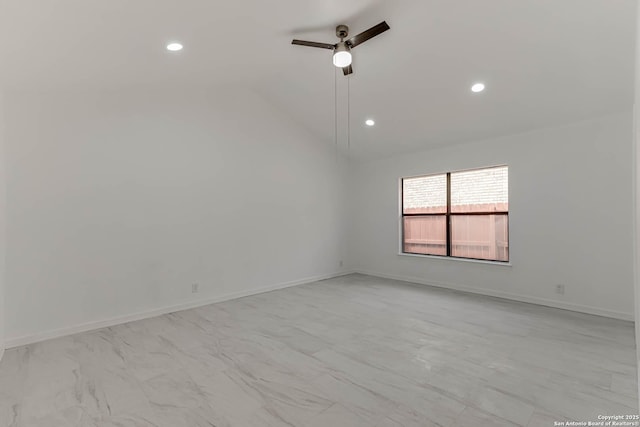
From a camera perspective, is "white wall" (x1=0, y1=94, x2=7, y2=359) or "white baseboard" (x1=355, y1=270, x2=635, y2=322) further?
"white baseboard" (x1=355, y1=270, x2=635, y2=322)

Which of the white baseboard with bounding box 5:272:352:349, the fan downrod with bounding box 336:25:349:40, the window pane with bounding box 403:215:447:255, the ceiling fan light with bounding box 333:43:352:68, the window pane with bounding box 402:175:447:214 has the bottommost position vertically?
the white baseboard with bounding box 5:272:352:349

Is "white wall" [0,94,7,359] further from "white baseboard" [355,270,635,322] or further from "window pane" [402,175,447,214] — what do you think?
"window pane" [402,175,447,214]

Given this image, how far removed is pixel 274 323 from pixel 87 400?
6.14ft

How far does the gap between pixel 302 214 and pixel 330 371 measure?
3.58m

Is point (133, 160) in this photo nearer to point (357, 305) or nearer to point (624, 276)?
point (357, 305)

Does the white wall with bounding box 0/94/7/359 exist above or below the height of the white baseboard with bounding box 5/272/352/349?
above

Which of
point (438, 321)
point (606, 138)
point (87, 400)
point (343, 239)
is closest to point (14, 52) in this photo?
point (87, 400)

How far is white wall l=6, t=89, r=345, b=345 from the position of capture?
320cm

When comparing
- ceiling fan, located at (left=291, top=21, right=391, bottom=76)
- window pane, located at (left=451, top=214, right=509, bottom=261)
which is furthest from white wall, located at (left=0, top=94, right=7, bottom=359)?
window pane, located at (left=451, top=214, right=509, bottom=261)

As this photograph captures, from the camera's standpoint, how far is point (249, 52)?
346 cm

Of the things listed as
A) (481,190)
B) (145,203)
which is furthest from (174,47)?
(481,190)

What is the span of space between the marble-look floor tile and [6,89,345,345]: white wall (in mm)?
549

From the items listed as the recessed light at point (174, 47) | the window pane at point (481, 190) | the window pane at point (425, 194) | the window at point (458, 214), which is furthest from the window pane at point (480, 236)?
the recessed light at point (174, 47)

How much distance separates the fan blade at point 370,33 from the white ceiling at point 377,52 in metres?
0.31
